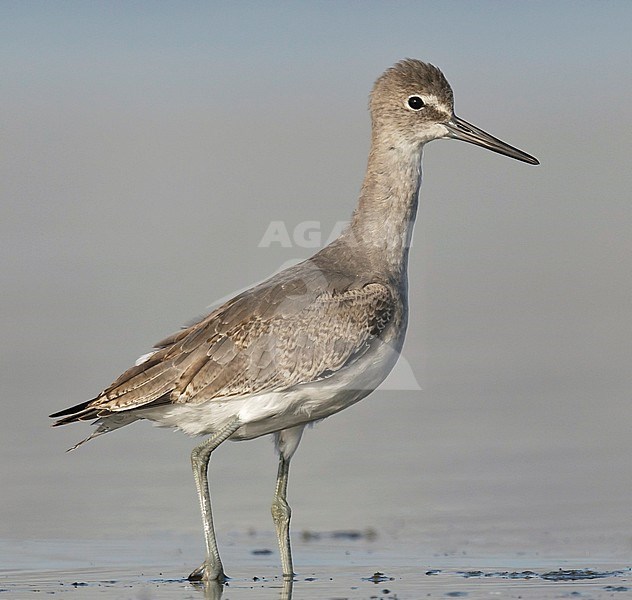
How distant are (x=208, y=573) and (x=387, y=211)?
2631mm

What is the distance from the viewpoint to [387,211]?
10.5 m

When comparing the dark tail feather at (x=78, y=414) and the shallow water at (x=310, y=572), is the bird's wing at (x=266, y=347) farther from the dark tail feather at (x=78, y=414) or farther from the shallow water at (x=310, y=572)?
the shallow water at (x=310, y=572)

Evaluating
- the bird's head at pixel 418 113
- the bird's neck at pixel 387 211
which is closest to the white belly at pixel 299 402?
the bird's neck at pixel 387 211

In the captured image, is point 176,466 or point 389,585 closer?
point 389,585

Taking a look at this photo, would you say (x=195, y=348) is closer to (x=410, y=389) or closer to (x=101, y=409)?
(x=101, y=409)

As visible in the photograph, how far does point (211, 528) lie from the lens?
9703mm

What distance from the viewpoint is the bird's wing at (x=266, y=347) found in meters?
9.80

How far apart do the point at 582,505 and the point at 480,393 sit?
2.64 meters

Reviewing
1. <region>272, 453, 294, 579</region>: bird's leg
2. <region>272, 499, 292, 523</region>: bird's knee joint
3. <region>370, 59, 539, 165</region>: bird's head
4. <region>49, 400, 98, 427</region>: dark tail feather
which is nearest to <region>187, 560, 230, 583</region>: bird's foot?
<region>272, 453, 294, 579</region>: bird's leg

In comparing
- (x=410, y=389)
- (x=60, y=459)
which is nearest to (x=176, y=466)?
(x=60, y=459)

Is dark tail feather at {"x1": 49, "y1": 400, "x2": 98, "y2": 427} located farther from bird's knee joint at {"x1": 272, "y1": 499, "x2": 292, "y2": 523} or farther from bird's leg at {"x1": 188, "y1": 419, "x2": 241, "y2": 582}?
bird's knee joint at {"x1": 272, "y1": 499, "x2": 292, "y2": 523}

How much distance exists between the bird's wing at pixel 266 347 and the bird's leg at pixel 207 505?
9.9 inches

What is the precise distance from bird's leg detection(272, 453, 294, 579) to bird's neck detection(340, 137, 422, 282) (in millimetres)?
1412

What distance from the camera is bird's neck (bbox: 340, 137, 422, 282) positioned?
10336mm
